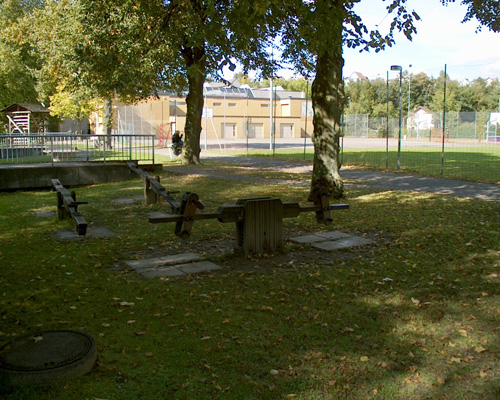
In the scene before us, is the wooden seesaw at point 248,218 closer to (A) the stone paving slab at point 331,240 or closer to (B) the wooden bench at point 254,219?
(B) the wooden bench at point 254,219

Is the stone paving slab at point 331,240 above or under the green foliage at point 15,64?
under

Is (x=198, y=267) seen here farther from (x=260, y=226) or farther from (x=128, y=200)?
(x=128, y=200)

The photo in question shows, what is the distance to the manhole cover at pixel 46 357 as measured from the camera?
10.7ft

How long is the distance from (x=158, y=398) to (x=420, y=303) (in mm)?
2833

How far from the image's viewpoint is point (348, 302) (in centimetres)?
500

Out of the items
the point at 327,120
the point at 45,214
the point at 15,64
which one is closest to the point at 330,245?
the point at 327,120

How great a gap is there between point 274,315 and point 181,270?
179 cm

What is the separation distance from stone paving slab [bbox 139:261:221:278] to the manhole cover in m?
2.01

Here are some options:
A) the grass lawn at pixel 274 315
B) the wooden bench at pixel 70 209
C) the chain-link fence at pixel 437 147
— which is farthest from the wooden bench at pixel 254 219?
the chain-link fence at pixel 437 147

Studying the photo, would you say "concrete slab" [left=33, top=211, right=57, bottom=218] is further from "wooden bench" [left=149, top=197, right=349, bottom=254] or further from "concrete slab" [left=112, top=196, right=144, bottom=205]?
"wooden bench" [left=149, top=197, right=349, bottom=254]

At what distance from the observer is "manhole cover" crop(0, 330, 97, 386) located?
3271mm

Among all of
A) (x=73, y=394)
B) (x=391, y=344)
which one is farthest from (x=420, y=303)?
(x=73, y=394)

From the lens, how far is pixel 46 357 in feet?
11.5

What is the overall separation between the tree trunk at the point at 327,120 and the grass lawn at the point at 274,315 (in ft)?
9.53
